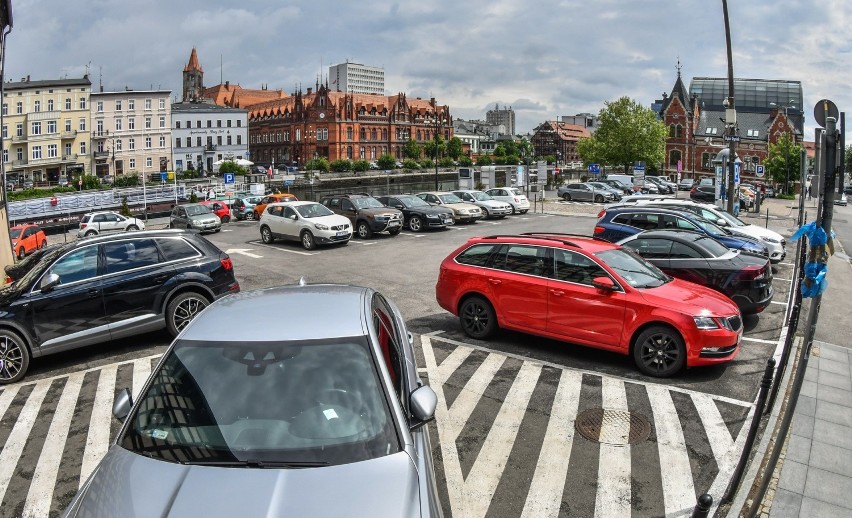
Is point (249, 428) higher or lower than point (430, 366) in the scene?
higher

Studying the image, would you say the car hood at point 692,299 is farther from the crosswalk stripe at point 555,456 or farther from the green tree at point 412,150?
the green tree at point 412,150

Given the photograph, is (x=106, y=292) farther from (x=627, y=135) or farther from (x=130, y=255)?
(x=627, y=135)

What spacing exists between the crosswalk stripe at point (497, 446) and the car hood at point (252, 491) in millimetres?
2057

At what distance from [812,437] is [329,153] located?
115299mm

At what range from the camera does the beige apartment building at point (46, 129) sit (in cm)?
8275

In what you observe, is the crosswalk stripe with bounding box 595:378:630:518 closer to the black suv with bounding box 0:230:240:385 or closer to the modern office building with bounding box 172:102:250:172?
the black suv with bounding box 0:230:240:385

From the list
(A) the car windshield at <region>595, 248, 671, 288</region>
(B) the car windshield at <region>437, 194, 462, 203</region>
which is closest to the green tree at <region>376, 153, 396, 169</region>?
(B) the car windshield at <region>437, 194, 462, 203</region>

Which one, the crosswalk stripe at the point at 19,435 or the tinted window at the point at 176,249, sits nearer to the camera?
the crosswalk stripe at the point at 19,435

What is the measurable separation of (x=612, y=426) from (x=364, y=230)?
18.7 m

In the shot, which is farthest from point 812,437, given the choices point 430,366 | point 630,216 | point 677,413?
point 630,216

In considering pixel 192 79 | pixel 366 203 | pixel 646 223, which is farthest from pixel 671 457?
pixel 192 79

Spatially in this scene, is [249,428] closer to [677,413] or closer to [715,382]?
[677,413]

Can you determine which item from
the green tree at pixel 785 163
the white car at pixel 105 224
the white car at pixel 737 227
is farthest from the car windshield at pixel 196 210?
the green tree at pixel 785 163

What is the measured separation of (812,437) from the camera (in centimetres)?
686
